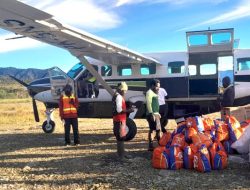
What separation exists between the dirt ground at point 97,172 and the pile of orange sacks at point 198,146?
19cm

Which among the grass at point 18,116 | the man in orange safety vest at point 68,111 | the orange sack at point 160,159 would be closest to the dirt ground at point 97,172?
the orange sack at point 160,159

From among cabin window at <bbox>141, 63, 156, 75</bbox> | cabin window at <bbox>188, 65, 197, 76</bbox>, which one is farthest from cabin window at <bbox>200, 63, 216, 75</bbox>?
cabin window at <bbox>141, 63, 156, 75</bbox>

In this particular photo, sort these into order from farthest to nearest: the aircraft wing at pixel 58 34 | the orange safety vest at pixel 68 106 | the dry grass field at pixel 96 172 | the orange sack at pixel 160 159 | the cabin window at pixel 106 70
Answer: the cabin window at pixel 106 70
the orange safety vest at pixel 68 106
the orange sack at pixel 160 159
the aircraft wing at pixel 58 34
the dry grass field at pixel 96 172

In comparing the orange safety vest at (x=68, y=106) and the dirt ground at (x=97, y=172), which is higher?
the orange safety vest at (x=68, y=106)

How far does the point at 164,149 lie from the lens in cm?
895

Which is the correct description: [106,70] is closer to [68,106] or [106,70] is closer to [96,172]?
[68,106]

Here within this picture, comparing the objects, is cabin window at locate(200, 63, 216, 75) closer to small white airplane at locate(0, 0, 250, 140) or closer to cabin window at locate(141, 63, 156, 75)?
small white airplane at locate(0, 0, 250, 140)

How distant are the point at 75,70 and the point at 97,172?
6856 mm

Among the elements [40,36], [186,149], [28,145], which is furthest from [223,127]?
[28,145]

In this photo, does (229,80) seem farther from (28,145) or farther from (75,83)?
(28,145)

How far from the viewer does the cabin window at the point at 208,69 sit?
13453mm

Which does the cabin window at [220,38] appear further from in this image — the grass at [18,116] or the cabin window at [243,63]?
the grass at [18,116]

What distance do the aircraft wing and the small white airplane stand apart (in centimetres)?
3

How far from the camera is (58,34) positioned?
10.0 m
